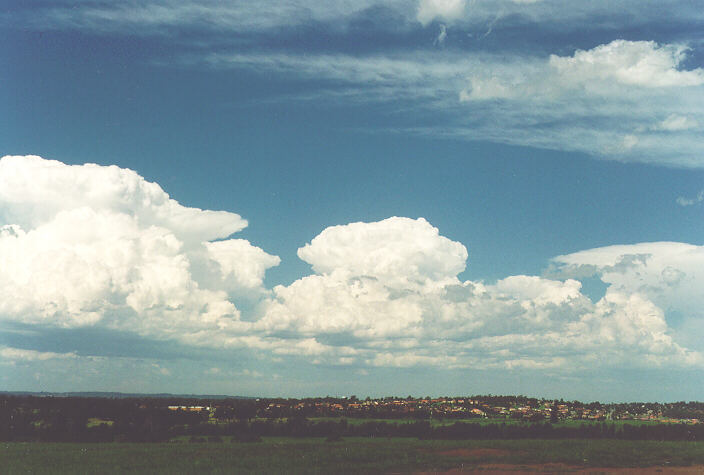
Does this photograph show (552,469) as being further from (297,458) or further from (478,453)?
(297,458)

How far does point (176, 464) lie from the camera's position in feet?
428

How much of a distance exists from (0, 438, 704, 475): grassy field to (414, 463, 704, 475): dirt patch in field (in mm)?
5807

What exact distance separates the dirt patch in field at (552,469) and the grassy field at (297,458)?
19.1 feet

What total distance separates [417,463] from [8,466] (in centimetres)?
8005

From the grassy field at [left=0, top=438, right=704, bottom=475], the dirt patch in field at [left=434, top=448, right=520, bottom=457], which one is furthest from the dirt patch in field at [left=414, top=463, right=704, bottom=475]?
the dirt patch in field at [left=434, top=448, right=520, bottom=457]

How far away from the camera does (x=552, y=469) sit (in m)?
122

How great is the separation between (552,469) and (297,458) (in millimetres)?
53641

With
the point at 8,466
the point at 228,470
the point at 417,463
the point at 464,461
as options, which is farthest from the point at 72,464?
the point at 464,461

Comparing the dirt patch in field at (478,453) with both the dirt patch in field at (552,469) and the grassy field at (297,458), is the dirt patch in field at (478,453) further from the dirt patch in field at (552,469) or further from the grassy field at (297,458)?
the dirt patch in field at (552,469)

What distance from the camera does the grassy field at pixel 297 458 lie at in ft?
405

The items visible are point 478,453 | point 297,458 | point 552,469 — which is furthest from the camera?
point 478,453

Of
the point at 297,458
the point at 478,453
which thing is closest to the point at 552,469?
the point at 478,453

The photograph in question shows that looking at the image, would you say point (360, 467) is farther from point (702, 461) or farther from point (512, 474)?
point (702, 461)

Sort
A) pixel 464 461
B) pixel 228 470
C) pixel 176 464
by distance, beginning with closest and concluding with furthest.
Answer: pixel 228 470 → pixel 176 464 → pixel 464 461
